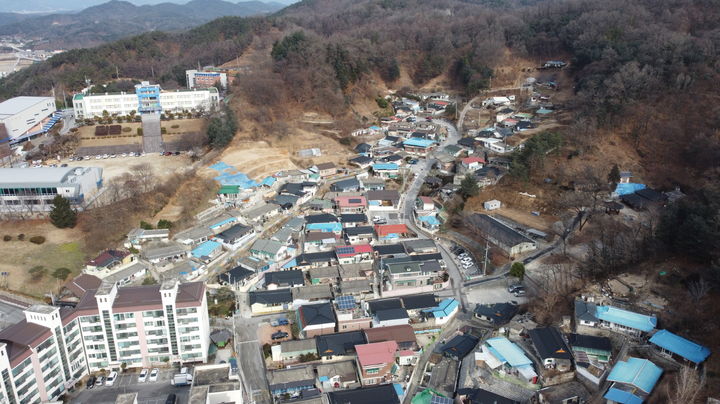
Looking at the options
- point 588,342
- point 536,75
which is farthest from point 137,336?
point 536,75

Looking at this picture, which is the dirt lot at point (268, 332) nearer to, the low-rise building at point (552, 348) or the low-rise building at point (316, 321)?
the low-rise building at point (316, 321)

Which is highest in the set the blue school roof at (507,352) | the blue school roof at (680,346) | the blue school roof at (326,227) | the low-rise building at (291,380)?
the blue school roof at (680,346)

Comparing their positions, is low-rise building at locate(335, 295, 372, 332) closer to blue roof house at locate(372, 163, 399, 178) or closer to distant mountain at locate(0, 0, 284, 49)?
blue roof house at locate(372, 163, 399, 178)

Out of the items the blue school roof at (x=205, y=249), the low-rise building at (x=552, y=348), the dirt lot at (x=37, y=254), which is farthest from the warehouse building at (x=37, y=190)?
the low-rise building at (x=552, y=348)

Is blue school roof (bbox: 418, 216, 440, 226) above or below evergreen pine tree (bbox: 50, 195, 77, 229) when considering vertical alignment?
below

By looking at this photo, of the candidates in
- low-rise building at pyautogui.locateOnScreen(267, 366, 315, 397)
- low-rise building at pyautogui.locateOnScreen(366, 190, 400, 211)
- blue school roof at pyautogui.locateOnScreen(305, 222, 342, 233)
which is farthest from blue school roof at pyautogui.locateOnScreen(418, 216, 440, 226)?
low-rise building at pyautogui.locateOnScreen(267, 366, 315, 397)

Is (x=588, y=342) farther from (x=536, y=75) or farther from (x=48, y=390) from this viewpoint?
(x=536, y=75)

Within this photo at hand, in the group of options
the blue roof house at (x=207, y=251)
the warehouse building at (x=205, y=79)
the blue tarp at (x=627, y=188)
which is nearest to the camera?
the blue roof house at (x=207, y=251)
